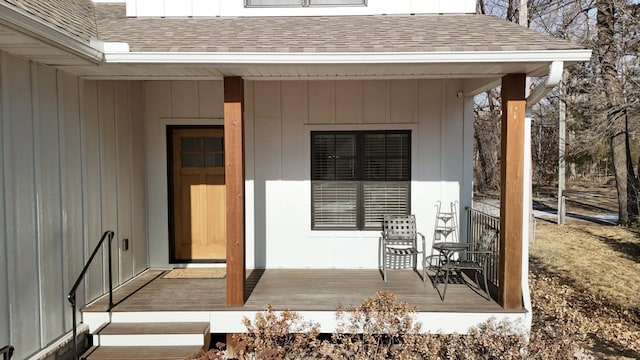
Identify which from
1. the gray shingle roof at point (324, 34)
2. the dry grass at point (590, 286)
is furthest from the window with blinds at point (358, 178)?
the dry grass at point (590, 286)

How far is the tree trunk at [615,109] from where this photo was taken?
10.4 meters

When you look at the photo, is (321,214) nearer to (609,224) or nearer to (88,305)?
(88,305)

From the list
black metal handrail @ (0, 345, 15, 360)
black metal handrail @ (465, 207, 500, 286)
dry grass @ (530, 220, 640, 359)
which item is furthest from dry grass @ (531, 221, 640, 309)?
black metal handrail @ (0, 345, 15, 360)

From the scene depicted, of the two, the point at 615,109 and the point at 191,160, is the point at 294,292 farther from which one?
the point at 615,109

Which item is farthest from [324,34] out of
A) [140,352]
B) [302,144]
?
[140,352]

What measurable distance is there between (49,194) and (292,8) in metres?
3.50

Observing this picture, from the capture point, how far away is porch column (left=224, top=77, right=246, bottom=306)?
156 inches

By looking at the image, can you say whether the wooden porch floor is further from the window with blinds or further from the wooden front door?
the window with blinds

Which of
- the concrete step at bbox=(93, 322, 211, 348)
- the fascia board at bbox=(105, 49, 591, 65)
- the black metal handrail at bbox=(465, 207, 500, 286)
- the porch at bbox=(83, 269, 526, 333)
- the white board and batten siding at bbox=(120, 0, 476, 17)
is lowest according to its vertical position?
the concrete step at bbox=(93, 322, 211, 348)

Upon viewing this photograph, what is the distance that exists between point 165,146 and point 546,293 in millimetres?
5153

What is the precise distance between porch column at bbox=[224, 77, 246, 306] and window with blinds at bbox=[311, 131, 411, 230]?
67.9 inches

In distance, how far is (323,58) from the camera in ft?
12.1

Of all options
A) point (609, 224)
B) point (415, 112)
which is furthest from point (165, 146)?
point (609, 224)

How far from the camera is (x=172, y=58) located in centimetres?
366
